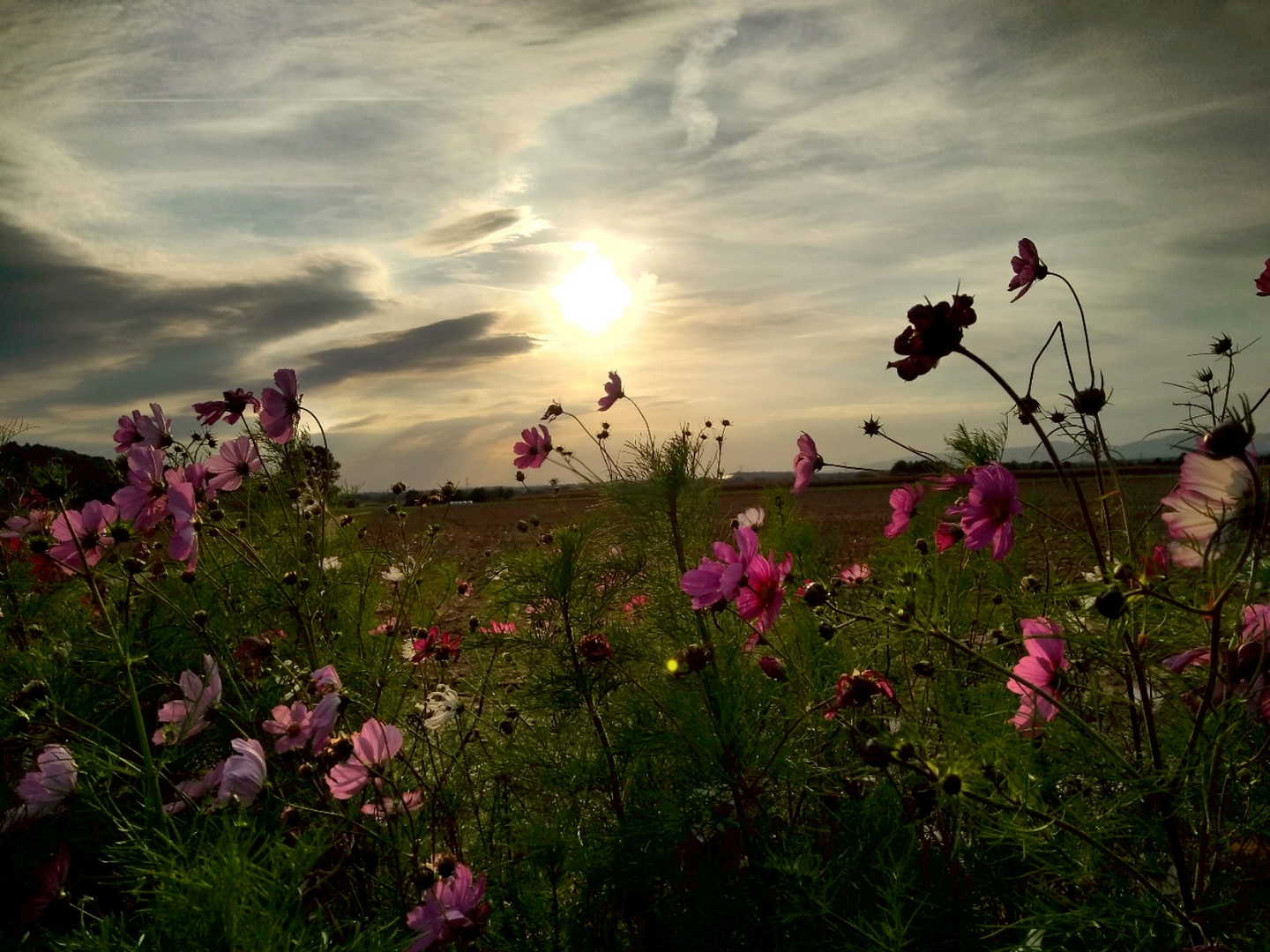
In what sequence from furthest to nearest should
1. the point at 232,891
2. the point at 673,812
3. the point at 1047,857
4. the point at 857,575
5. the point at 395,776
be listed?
the point at 857,575 → the point at 395,776 → the point at 673,812 → the point at 1047,857 → the point at 232,891

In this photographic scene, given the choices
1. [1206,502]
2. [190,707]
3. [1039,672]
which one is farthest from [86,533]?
[1206,502]

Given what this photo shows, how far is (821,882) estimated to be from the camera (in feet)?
4.31

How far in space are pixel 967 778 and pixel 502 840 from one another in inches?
49.2

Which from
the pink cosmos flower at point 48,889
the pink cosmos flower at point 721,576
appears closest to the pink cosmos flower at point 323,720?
the pink cosmos flower at point 48,889

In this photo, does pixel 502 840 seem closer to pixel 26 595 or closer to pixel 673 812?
pixel 673 812

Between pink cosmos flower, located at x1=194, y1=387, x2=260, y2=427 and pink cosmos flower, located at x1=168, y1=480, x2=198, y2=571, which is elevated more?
pink cosmos flower, located at x1=194, y1=387, x2=260, y2=427

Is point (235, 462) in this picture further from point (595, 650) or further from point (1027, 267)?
point (1027, 267)

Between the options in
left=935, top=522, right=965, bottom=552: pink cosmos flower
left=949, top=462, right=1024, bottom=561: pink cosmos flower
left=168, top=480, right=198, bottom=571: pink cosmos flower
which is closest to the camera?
left=949, top=462, right=1024, bottom=561: pink cosmos flower

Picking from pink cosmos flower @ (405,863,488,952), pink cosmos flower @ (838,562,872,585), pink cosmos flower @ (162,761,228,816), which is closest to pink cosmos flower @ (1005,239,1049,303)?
pink cosmos flower @ (838,562,872,585)

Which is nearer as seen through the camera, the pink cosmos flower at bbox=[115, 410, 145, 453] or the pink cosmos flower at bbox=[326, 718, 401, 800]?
the pink cosmos flower at bbox=[326, 718, 401, 800]

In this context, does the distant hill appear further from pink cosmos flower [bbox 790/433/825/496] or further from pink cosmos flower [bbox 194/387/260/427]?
pink cosmos flower [bbox 790/433/825/496]

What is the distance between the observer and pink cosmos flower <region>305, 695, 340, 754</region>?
136cm

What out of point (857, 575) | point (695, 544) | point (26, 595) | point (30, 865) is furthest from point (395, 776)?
point (26, 595)

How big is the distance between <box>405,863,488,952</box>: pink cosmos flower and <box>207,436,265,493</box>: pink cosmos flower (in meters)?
1.26
